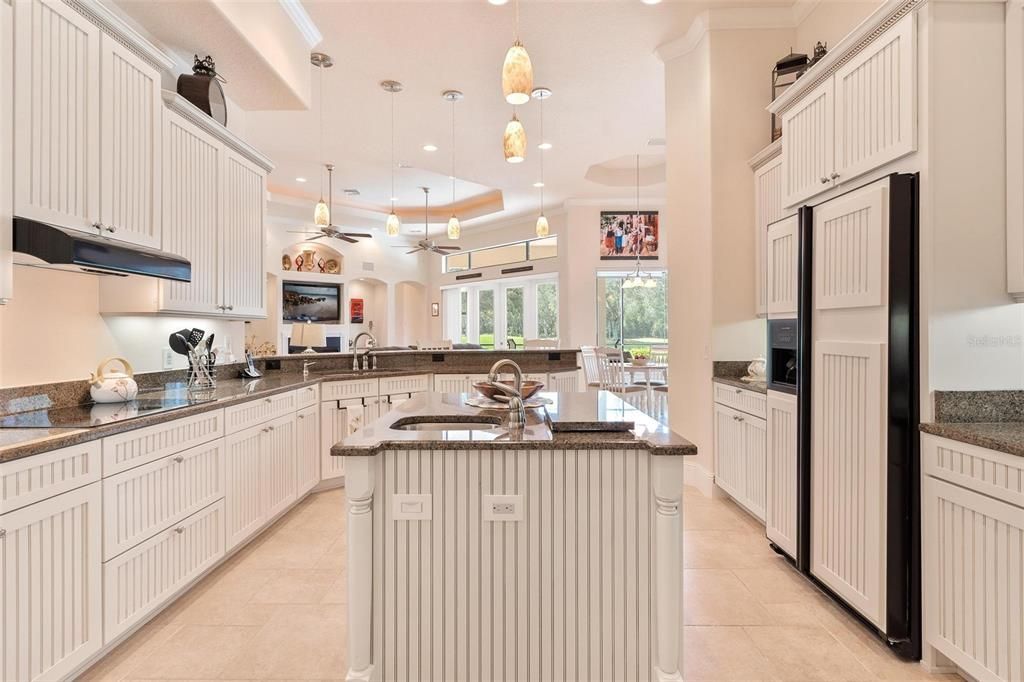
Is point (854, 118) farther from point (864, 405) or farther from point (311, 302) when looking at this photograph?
point (311, 302)

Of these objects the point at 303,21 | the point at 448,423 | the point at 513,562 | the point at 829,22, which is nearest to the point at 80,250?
the point at 448,423

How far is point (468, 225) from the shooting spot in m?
10.8

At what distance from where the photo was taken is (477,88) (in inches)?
193

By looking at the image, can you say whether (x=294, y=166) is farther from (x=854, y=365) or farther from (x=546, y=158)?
(x=854, y=365)

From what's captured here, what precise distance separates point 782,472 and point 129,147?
3.58m

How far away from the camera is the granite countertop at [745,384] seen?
327 cm

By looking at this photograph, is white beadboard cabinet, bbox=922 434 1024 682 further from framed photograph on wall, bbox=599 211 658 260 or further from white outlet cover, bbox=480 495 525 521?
framed photograph on wall, bbox=599 211 658 260

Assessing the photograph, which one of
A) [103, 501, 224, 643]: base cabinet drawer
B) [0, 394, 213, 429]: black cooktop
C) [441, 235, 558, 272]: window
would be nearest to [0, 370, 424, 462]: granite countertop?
[0, 394, 213, 429]: black cooktop

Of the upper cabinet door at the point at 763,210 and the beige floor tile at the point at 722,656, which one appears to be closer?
the beige floor tile at the point at 722,656

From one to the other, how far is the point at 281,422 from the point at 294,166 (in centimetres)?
538

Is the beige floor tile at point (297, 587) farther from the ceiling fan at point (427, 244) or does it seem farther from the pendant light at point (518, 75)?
the ceiling fan at point (427, 244)

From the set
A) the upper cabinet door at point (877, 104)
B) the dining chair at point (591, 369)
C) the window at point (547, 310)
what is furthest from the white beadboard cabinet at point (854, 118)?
the window at point (547, 310)

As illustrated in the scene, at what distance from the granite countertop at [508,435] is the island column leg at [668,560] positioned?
7cm

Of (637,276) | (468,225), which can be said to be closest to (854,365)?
(637,276)
